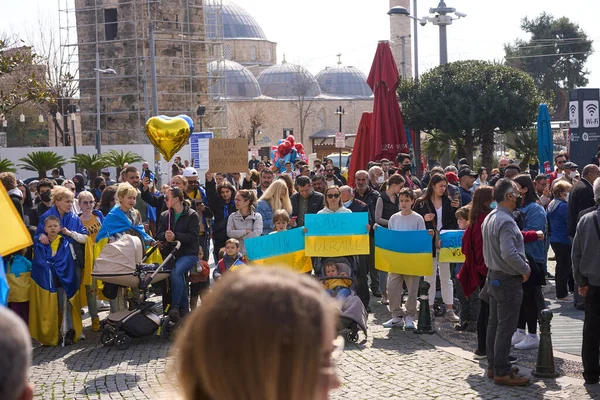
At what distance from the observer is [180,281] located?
1091cm

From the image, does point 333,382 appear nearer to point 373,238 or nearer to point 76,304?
point 76,304

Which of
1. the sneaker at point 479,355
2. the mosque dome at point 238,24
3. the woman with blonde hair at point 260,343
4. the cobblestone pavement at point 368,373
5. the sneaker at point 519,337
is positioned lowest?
the cobblestone pavement at point 368,373

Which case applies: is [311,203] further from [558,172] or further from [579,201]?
[558,172]

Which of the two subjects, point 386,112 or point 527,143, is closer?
point 386,112

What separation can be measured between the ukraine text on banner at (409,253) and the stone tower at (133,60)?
39.3m

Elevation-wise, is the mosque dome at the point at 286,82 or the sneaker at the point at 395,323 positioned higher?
the mosque dome at the point at 286,82

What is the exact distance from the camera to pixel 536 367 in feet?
27.4

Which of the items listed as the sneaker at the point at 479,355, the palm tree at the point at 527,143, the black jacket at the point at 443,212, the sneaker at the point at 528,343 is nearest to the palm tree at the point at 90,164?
the palm tree at the point at 527,143

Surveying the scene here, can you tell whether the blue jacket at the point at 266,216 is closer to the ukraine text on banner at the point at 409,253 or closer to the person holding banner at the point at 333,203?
the person holding banner at the point at 333,203

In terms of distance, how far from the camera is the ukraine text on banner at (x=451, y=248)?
36.6ft

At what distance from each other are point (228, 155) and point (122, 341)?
730cm

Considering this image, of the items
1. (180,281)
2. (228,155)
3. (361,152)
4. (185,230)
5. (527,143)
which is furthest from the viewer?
(527,143)

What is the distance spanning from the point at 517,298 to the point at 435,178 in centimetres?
355

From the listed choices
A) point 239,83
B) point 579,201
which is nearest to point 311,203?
point 579,201
